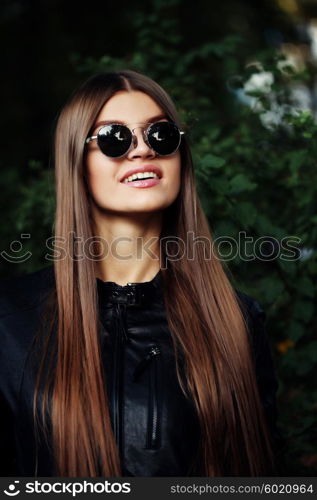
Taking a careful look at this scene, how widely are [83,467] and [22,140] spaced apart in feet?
19.4

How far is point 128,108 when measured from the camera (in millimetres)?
2311

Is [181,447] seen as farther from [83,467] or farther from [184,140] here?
[184,140]

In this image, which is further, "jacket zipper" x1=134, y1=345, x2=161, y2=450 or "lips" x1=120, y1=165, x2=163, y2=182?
"lips" x1=120, y1=165, x2=163, y2=182

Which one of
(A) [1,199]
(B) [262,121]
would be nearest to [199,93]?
(B) [262,121]

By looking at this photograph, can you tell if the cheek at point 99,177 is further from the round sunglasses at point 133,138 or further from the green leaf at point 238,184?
the green leaf at point 238,184

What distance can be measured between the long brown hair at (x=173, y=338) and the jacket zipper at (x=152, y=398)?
4.3 inches

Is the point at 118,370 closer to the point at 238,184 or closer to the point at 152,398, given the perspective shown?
the point at 152,398

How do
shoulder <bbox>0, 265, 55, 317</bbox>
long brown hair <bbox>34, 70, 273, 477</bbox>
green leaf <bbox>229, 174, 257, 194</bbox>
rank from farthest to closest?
green leaf <bbox>229, 174, 257, 194</bbox>
shoulder <bbox>0, 265, 55, 317</bbox>
long brown hair <bbox>34, 70, 273, 477</bbox>

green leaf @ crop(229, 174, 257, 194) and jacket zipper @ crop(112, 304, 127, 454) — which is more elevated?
green leaf @ crop(229, 174, 257, 194)

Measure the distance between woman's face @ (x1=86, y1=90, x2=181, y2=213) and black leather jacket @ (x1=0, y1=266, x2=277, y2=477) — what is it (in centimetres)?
31

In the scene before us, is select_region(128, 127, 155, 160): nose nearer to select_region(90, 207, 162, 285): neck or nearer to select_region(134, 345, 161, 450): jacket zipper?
select_region(90, 207, 162, 285): neck

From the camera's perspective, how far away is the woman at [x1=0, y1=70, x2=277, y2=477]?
2.01 m

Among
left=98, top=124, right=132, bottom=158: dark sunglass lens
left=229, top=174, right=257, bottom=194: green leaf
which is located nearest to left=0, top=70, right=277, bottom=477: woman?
left=98, top=124, right=132, bottom=158: dark sunglass lens

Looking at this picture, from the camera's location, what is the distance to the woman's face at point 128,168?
224 centimetres
